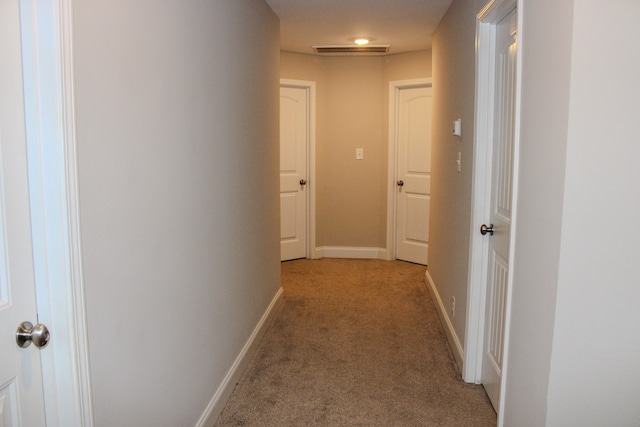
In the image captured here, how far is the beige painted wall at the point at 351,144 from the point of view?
584cm

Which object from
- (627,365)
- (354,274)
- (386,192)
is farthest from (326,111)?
(627,365)

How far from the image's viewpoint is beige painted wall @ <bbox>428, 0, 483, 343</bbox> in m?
2.97

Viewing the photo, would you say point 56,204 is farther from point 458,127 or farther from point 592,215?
point 458,127

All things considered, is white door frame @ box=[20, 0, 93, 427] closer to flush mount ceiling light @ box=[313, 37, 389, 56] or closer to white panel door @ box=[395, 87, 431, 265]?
flush mount ceiling light @ box=[313, 37, 389, 56]

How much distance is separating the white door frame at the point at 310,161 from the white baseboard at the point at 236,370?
2.00 m

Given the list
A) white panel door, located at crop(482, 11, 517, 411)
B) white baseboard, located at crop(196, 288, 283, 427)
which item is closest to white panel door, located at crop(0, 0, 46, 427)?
white baseboard, located at crop(196, 288, 283, 427)

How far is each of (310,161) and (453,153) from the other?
2.60 m

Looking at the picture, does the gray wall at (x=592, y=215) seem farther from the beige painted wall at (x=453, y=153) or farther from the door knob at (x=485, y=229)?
the beige painted wall at (x=453, y=153)

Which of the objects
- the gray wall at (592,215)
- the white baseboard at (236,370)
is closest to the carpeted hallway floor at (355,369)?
the white baseboard at (236,370)

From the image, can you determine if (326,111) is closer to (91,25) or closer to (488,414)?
(488,414)

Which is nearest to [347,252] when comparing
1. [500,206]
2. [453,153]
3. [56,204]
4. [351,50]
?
[351,50]

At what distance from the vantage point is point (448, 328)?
140 inches

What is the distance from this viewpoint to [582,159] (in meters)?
1.48

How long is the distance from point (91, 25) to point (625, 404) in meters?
1.83
